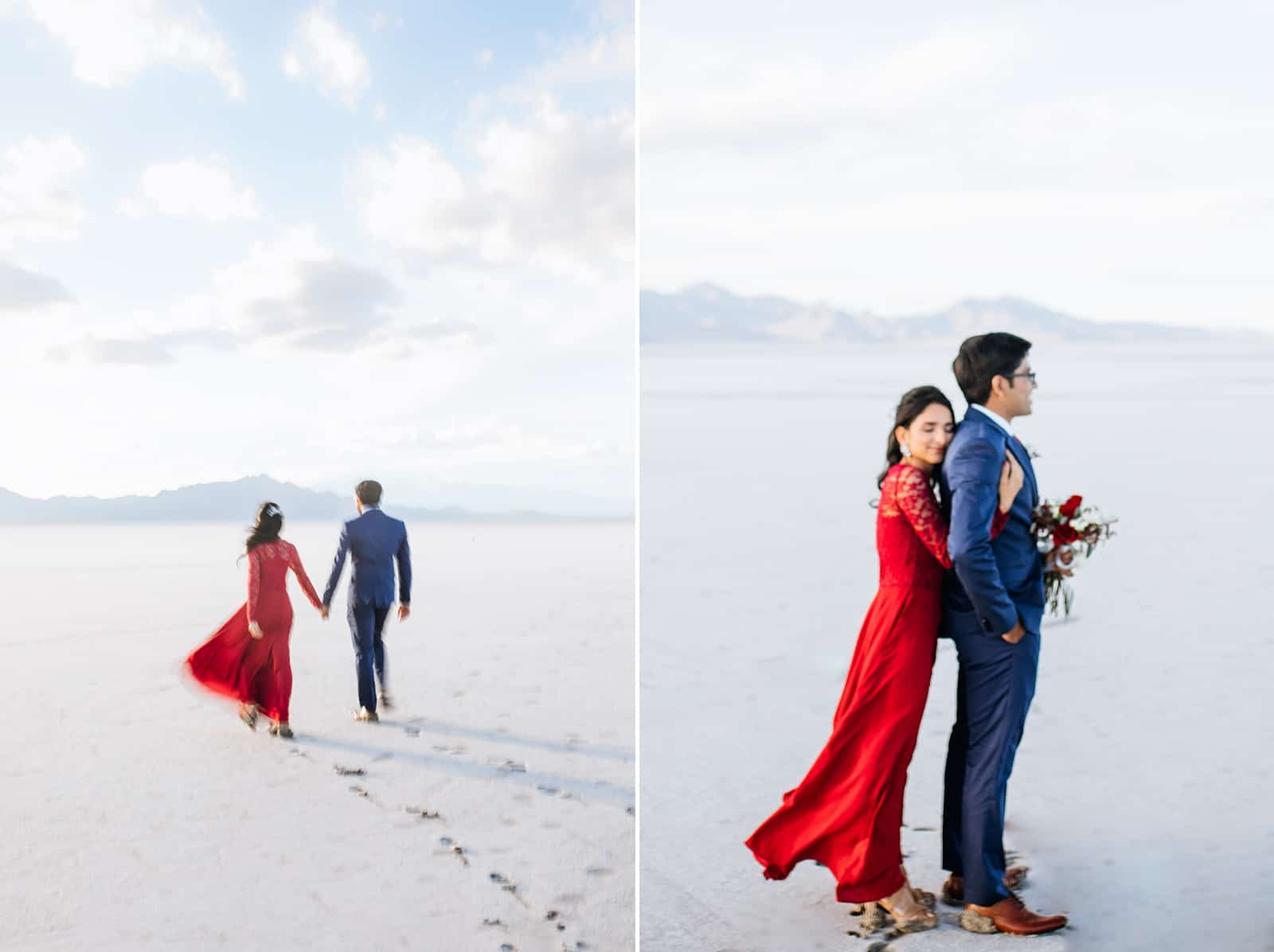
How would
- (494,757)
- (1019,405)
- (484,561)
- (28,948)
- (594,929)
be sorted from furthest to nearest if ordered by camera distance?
(484,561) < (494,757) < (594,929) < (28,948) < (1019,405)

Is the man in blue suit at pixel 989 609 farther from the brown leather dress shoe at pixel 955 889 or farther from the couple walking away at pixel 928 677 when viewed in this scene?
the brown leather dress shoe at pixel 955 889

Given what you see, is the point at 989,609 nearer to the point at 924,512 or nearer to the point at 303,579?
the point at 924,512

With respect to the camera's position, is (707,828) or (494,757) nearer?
(707,828)

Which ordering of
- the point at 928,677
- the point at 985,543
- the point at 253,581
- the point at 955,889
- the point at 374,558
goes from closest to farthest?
the point at 985,543 → the point at 928,677 → the point at 955,889 → the point at 253,581 → the point at 374,558

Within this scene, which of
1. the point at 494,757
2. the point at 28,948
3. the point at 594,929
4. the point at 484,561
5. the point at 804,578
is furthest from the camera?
the point at 804,578

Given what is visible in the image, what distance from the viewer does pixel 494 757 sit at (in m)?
4.46

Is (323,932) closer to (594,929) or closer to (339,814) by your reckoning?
(339,814)

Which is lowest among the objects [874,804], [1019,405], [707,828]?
[707,828]

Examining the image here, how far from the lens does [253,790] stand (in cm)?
405

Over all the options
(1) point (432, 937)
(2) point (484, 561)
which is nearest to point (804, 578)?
(2) point (484, 561)

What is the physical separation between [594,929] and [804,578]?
12.2 feet

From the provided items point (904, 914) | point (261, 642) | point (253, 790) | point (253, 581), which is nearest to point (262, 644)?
point (261, 642)

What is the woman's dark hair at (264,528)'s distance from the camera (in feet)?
13.6

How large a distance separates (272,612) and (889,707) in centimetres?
208
